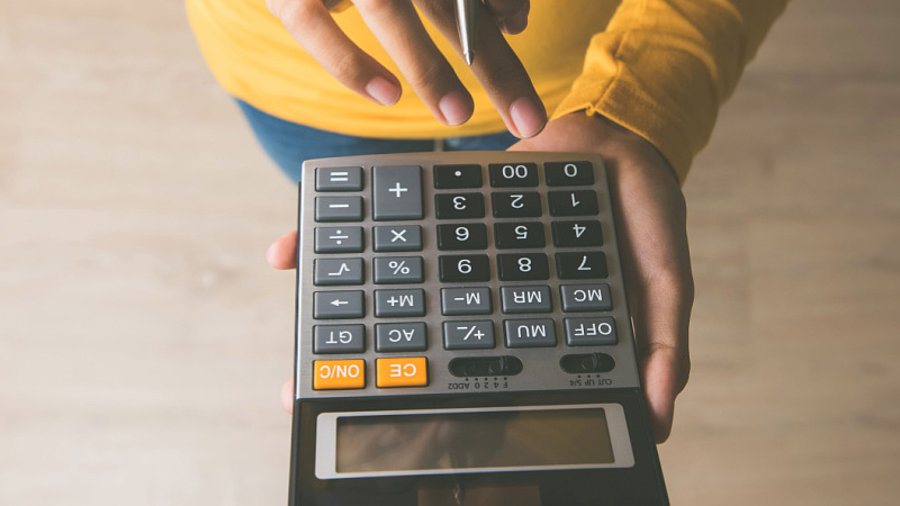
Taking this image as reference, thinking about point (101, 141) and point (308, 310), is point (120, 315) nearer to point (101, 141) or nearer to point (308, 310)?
point (101, 141)

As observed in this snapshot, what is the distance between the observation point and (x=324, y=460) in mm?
387

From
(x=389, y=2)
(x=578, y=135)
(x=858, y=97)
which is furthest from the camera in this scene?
(x=858, y=97)

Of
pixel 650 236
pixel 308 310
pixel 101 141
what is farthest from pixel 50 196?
pixel 650 236

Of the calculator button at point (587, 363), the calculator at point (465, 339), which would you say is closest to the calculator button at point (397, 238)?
the calculator at point (465, 339)

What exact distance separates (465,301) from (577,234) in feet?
0.26

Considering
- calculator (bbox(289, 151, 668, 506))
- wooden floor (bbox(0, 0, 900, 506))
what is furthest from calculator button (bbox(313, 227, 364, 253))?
wooden floor (bbox(0, 0, 900, 506))

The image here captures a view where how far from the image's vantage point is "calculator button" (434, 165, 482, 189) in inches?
18.3

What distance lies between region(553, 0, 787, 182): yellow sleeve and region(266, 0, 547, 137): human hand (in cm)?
10

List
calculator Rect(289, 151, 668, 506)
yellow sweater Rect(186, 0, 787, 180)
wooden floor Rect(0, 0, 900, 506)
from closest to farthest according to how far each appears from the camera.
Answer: calculator Rect(289, 151, 668, 506), yellow sweater Rect(186, 0, 787, 180), wooden floor Rect(0, 0, 900, 506)

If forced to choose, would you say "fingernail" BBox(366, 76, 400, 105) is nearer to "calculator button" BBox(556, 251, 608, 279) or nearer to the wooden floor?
"calculator button" BBox(556, 251, 608, 279)

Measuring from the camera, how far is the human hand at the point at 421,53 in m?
0.39

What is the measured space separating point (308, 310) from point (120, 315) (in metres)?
0.61

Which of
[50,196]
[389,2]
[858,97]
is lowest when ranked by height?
[389,2]

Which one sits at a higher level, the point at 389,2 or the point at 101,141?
the point at 101,141
